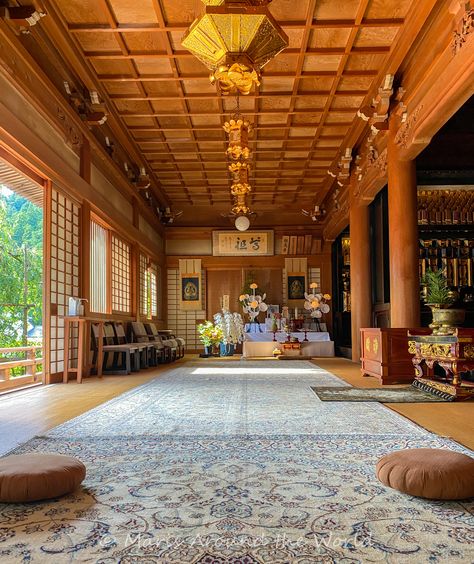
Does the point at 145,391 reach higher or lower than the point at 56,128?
lower

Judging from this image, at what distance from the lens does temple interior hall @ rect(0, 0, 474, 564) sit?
1801 mm

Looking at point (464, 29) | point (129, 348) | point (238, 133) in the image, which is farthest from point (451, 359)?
point (129, 348)

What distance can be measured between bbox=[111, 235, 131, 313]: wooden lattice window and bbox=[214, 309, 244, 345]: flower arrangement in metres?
2.64

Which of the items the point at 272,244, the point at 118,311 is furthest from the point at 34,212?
the point at 118,311

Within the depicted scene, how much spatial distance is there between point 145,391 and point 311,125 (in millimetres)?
5399

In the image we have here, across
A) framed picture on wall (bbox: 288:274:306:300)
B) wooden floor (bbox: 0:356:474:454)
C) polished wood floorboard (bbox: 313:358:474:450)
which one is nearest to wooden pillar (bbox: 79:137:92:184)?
wooden floor (bbox: 0:356:474:454)

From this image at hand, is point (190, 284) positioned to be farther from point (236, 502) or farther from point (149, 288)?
point (236, 502)

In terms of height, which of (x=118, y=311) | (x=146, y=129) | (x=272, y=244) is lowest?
→ (x=118, y=311)

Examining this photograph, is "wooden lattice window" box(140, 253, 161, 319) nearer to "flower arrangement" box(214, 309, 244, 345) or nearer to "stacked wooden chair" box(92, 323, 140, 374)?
"flower arrangement" box(214, 309, 244, 345)

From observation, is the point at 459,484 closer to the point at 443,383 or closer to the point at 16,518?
the point at 16,518

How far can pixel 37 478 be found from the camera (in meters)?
1.89

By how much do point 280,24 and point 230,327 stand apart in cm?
815

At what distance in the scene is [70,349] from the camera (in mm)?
6973

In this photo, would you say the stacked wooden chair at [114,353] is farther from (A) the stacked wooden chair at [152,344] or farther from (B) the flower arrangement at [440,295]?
(B) the flower arrangement at [440,295]
